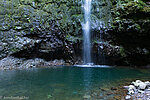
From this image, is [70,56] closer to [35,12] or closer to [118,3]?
[35,12]

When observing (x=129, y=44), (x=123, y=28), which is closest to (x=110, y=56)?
(x=129, y=44)

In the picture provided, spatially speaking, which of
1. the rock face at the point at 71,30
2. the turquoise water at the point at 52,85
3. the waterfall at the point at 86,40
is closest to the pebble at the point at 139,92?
the turquoise water at the point at 52,85

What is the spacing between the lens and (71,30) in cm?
1525

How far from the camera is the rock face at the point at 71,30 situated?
12859 millimetres

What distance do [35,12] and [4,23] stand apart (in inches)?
146

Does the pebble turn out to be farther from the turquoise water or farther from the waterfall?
the waterfall

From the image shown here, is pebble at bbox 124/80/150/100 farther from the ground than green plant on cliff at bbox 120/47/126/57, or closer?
closer

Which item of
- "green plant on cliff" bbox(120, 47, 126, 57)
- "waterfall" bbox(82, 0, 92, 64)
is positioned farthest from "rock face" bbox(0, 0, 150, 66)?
"waterfall" bbox(82, 0, 92, 64)

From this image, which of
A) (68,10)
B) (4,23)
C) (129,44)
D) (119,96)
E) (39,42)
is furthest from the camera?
(68,10)

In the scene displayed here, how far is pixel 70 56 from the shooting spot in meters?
15.4

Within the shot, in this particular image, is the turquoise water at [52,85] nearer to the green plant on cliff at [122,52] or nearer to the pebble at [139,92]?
the pebble at [139,92]

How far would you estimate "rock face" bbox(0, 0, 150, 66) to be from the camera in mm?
12859

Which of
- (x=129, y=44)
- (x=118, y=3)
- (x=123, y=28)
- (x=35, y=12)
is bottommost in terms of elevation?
(x=129, y=44)

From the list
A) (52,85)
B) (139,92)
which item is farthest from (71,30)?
(139,92)
